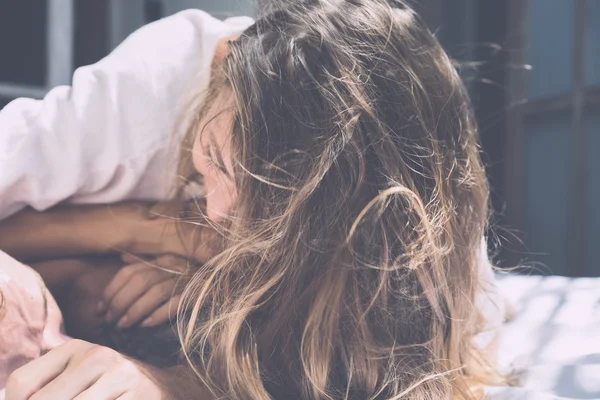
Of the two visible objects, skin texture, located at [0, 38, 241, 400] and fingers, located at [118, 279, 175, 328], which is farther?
fingers, located at [118, 279, 175, 328]

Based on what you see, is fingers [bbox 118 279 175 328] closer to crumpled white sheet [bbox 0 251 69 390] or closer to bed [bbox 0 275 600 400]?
crumpled white sheet [bbox 0 251 69 390]

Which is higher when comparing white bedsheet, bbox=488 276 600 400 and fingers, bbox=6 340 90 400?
fingers, bbox=6 340 90 400

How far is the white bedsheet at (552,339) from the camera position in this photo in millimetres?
628

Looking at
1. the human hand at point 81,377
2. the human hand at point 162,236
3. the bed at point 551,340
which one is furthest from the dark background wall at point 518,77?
the human hand at point 81,377

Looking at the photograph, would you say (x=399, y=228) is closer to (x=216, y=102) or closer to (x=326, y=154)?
(x=326, y=154)

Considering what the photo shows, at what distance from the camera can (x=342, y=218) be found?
0.64 metres

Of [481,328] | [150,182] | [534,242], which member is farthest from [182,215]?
[534,242]

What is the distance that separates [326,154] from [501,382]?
14.1 inches

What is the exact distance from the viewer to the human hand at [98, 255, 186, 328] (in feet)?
2.43

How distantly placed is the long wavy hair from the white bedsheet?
83mm

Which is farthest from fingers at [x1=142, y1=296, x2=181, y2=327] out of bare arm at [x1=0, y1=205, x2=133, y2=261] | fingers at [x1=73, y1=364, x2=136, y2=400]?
fingers at [x1=73, y1=364, x2=136, y2=400]

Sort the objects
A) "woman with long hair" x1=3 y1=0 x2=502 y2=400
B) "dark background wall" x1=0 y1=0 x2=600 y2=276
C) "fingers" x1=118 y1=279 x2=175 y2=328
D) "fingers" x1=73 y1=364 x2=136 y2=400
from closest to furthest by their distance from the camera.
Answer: "fingers" x1=73 y1=364 x2=136 y2=400, "woman with long hair" x1=3 y1=0 x2=502 y2=400, "fingers" x1=118 y1=279 x2=175 y2=328, "dark background wall" x1=0 y1=0 x2=600 y2=276

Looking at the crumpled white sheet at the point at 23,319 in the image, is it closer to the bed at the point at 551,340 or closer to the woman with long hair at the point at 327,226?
the woman with long hair at the point at 327,226

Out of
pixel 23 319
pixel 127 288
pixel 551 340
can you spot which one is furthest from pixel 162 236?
pixel 551 340
